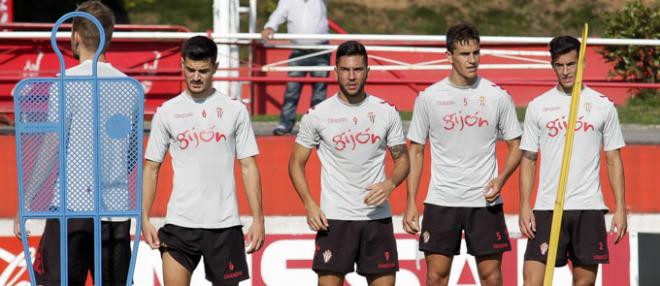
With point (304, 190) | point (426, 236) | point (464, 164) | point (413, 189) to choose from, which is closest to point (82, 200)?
point (304, 190)

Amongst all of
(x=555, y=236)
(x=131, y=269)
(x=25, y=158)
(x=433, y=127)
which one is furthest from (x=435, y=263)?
(x=555, y=236)

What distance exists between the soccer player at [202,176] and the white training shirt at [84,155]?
0.61 meters

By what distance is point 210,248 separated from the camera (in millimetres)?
8164

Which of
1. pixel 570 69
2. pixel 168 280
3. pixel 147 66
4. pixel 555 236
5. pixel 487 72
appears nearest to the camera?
pixel 555 236

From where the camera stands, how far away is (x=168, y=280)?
8148 millimetres

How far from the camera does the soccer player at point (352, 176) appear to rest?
8547 mm

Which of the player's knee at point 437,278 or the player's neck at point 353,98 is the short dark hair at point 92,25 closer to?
the player's neck at point 353,98

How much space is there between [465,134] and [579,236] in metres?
1.05

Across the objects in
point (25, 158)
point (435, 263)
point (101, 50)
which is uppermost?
point (101, 50)

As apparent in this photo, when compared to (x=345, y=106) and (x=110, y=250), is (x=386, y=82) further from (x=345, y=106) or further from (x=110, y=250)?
(x=110, y=250)

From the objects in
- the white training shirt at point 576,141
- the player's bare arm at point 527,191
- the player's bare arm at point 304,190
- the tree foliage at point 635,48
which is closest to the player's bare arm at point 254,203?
the player's bare arm at point 304,190

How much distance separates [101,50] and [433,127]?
2617mm

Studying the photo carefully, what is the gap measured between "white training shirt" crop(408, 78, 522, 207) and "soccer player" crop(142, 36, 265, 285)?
4.94ft

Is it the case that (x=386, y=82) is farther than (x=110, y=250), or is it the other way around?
(x=386, y=82)
